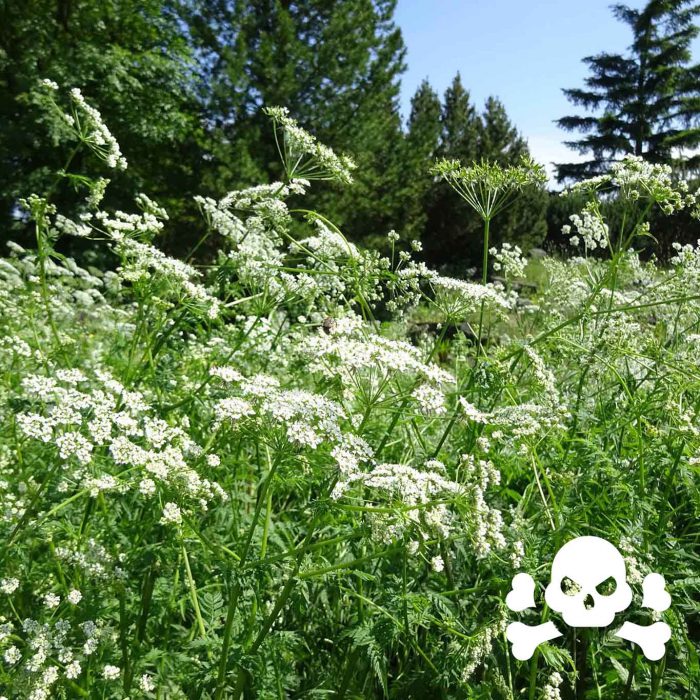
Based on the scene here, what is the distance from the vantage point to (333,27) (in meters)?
28.8

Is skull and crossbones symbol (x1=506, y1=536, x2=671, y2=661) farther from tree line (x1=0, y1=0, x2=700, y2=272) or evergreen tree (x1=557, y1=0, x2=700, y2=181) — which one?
evergreen tree (x1=557, y1=0, x2=700, y2=181)

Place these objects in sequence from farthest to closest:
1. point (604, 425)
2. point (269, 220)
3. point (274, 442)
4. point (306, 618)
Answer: point (269, 220) → point (604, 425) → point (306, 618) → point (274, 442)

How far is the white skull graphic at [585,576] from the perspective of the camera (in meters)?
2.57

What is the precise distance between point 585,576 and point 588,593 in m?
0.11

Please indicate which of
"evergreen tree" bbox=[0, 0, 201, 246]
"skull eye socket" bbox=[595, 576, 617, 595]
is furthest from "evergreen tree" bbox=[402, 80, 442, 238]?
"skull eye socket" bbox=[595, 576, 617, 595]

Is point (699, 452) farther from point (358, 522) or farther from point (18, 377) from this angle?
point (18, 377)

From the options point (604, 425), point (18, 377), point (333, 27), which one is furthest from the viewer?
point (333, 27)

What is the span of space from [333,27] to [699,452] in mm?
30080

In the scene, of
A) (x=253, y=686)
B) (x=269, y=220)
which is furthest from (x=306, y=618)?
(x=269, y=220)

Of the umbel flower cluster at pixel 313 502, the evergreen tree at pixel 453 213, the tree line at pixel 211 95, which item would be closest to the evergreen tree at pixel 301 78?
the tree line at pixel 211 95

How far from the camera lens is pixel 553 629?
2.53 metres

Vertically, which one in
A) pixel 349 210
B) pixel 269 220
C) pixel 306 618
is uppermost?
pixel 349 210

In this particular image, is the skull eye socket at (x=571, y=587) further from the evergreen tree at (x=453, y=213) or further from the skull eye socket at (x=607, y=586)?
the evergreen tree at (x=453, y=213)

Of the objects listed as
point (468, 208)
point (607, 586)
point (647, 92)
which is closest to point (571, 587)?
point (607, 586)
